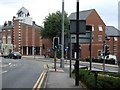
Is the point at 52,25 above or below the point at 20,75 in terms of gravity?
above

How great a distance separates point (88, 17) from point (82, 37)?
244 feet

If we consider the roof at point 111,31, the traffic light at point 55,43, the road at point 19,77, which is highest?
the roof at point 111,31

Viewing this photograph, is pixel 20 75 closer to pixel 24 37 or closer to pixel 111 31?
pixel 111 31

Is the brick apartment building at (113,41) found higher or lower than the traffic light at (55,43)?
higher

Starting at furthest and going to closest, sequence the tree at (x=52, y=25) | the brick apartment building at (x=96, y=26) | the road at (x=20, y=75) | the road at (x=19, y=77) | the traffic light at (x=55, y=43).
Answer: the brick apartment building at (x=96, y=26)
the tree at (x=52, y=25)
the traffic light at (x=55, y=43)
the road at (x=20, y=75)
the road at (x=19, y=77)

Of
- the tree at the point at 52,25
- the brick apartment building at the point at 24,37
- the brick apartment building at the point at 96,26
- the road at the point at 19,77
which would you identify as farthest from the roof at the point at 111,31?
the road at the point at 19,77

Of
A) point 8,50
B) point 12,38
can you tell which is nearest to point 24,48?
point 12,38

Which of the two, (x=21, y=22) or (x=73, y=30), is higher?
(x=21, y=22)

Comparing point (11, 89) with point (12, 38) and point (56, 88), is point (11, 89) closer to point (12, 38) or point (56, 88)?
point (56, 88)

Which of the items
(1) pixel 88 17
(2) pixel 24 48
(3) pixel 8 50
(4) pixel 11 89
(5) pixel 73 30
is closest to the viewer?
(4) pixel 11 89

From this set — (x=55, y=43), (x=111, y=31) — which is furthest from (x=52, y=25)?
(x=55, y=43)

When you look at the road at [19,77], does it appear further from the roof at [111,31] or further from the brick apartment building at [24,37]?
the brick apartment building at [24,37]

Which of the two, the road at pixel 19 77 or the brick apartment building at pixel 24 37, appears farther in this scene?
the brick apartment building at pixel 24 37

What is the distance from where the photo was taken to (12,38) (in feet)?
384
